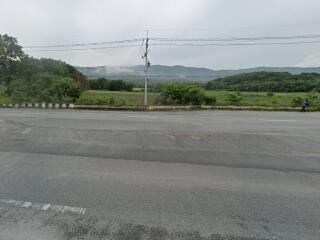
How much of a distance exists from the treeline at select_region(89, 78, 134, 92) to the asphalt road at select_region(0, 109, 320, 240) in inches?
2476

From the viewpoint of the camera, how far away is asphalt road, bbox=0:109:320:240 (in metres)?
3.34

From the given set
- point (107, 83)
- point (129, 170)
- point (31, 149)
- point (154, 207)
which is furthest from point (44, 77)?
point (107, 83)

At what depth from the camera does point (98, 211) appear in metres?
3.73

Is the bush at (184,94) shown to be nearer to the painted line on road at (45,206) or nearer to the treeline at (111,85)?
the painted line on road at (45,206)

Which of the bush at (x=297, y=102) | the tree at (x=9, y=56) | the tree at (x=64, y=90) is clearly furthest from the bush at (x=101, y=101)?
the tree at (x=9, y=56)

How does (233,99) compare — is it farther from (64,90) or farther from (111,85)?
(111,85)

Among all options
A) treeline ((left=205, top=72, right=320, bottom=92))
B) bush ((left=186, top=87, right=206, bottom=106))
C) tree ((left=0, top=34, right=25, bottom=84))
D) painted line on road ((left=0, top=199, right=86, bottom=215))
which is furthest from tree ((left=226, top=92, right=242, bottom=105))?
tree ((left=0, top=34, right=25, bottom=84))

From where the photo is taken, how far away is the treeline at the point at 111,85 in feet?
230

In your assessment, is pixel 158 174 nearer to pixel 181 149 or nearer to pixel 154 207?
pixel 154 207

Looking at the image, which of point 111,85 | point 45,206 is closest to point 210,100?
point 45,206

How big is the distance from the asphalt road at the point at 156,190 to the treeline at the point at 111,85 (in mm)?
62892

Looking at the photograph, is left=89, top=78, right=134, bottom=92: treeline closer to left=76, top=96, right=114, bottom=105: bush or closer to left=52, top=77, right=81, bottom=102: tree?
left=52, top=77, right=81, bottom=102: tree

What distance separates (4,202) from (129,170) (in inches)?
93.3

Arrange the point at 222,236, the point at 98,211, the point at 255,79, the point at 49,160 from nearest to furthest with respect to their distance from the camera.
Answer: the point at 222,236 → the point at 98,211 → the point at 49,160 → the point at 255,79
